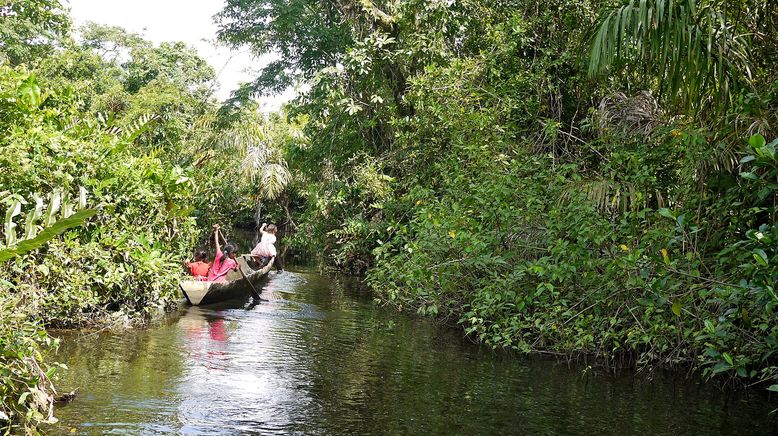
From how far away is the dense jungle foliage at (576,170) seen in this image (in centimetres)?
638

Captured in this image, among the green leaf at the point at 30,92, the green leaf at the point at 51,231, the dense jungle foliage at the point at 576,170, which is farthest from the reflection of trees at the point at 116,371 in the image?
the dense jungle foliage at the point at 576,170

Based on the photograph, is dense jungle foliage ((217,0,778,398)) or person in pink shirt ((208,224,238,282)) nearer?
dense jungle foliage ((217,0,778,398))

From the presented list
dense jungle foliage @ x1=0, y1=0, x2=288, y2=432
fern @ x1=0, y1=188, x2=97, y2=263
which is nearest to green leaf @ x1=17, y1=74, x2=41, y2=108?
dense jungle foliage @ x1=0, y1=0, x2=288, y2=432

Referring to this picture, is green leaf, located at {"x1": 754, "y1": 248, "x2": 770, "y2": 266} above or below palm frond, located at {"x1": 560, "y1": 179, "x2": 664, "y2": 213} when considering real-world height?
below

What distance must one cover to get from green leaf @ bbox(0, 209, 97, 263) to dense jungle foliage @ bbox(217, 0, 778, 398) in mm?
3775

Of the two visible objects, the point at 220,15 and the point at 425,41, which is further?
the point at 220,15

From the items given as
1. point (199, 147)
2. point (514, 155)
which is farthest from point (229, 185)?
point (514, 155)

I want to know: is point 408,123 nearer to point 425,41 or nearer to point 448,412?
point 425,41

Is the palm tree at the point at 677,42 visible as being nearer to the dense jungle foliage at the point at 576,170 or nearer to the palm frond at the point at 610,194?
the dense jungle foliage at the point at 576,170

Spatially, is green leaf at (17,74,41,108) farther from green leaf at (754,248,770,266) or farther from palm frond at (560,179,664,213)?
green leaf at (754,248,770,266)

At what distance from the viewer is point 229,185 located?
82.4 ft

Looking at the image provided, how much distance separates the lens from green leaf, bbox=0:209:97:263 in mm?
3727

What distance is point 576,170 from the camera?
9.97 meters

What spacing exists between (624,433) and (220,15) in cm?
1910
